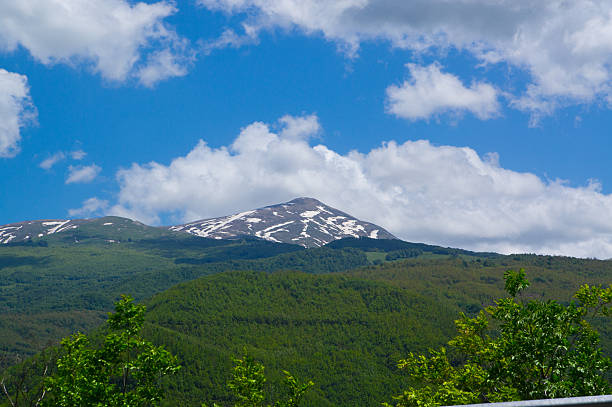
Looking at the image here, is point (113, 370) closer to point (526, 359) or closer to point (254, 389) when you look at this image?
point (254, 389)

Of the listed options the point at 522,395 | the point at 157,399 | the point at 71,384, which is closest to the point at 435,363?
the point at 522,395

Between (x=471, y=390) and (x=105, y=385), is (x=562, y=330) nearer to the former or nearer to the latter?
(x=471, y=390)

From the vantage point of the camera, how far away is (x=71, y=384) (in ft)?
67.9

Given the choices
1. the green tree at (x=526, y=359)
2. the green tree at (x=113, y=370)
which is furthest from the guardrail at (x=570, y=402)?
the green tree at (x=113, y=370)

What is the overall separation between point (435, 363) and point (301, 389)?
6.79 meters

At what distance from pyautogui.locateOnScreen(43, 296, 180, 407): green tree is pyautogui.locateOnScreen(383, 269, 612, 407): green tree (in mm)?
10893

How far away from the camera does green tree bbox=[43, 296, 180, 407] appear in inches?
800

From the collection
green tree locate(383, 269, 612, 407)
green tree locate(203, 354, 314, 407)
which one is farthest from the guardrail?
green tree locate(203, 354, 314, 407)

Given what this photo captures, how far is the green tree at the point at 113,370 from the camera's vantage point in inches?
800

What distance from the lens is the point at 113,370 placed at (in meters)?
22.6

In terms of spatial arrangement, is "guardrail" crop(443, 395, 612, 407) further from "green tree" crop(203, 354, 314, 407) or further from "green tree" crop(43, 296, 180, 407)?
"green tree" crop(203, 354, 314, 407)

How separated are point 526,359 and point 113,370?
17.6 meters

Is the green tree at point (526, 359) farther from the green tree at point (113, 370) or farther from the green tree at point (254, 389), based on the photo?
the green tree at point (113, 370)

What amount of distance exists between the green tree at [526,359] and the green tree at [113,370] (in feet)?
35.7
